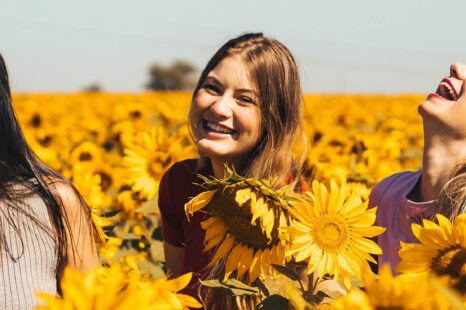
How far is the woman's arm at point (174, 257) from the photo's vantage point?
250 centimetres

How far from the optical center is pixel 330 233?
1.43 m

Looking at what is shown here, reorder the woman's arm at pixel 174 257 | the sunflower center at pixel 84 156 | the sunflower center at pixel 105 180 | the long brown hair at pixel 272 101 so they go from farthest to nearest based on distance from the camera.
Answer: the sunflower center at pixel 84 156 < the sunflower center at pixel 105 180 < the woman's arm at pixel 174 257 < the long brown hair at pixel 272 101

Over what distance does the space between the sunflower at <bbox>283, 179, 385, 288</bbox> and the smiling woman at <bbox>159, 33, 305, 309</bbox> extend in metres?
0.51

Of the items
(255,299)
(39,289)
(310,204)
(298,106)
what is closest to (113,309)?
(310,204)

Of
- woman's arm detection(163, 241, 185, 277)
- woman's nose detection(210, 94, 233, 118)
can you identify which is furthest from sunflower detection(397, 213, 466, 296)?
woman's arm detection(163, 241, 185, 277)

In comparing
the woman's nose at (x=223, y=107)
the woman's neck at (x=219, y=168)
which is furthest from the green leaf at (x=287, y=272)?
the woman's neck at (x=219, y=168)

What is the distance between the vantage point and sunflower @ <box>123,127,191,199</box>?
316 centimetres

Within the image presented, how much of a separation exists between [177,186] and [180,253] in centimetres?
30

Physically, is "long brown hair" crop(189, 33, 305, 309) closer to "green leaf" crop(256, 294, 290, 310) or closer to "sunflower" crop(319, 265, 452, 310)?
"green leaf" crop(256, 294, 290, 310)

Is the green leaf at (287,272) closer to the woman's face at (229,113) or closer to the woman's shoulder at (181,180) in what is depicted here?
the woman's face at (229,113)

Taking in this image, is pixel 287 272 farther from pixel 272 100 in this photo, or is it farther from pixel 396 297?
pixel 272 100

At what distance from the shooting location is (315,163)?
2.63 metres

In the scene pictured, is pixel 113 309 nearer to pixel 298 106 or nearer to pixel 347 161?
pixel 298 106

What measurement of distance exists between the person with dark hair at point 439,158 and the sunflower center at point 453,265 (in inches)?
16.3
